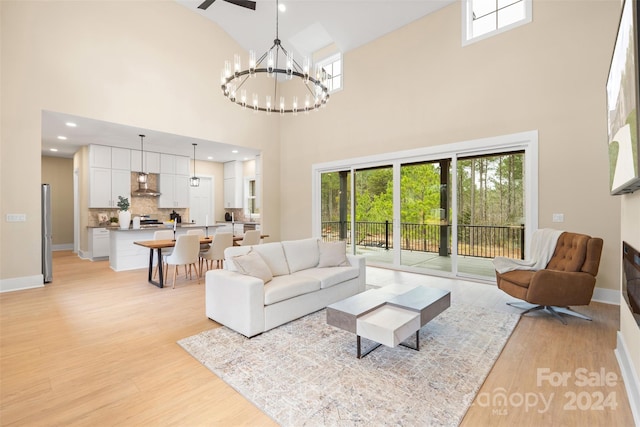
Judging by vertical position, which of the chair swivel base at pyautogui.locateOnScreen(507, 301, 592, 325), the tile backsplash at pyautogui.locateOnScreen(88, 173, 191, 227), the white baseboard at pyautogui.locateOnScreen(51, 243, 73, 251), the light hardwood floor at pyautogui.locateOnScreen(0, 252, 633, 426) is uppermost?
the tile backsplash at pyautogui.locateOnScreen(88, 173, 191, 227)

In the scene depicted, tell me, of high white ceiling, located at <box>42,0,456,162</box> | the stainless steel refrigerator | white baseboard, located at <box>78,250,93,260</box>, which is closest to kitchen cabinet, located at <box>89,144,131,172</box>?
high white ceiling, located at <box>42,0,456,162</box>

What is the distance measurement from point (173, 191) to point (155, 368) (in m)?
7.13

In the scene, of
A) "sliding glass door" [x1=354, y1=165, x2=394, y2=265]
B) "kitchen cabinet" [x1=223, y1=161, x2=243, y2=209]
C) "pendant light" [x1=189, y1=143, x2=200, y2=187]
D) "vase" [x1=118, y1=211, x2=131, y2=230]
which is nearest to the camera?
"sliding glass door" [x1=354, y1=165, x2=394, y2=265]

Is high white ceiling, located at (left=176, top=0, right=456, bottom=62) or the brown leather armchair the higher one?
high white ceiling, located at (left=176, top=0, right=456, bottom=62)

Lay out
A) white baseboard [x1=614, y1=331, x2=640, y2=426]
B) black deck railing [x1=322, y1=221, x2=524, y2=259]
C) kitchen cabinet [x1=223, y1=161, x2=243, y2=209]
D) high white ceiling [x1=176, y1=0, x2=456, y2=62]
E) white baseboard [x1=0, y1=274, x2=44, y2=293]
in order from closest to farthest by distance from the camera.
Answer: white baseboard [x1=614, y1=331, x2=640, y2=426] < white baseboard [x1=0, y1=274, x2=44, y2=293] < black deck railing [x1=322, y1=221, x2=524, y2=259] < high white ceiling [x1=176, y1=0, x2=456, y2=62] < kitchen cabinet [x1=223, y1=161, x2=243, y2=209]

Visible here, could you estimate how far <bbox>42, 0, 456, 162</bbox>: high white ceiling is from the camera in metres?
5.45

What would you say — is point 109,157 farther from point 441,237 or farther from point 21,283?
point 441,237

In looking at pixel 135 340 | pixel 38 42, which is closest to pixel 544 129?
pixel 135 340

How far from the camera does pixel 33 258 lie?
467 centimetres

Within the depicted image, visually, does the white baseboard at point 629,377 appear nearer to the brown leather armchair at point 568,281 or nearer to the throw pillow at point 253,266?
the brown leather armchair at point 568,281

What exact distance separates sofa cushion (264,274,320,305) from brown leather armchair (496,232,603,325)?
2421mm

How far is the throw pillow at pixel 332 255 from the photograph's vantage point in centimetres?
411

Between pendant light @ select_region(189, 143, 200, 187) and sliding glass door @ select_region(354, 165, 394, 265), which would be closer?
sliding glass door @ select_region(354, 165, 394, 265)

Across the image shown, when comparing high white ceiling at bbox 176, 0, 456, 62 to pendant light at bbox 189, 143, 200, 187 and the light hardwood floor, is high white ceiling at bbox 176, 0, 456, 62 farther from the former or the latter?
the light hardwood floor
